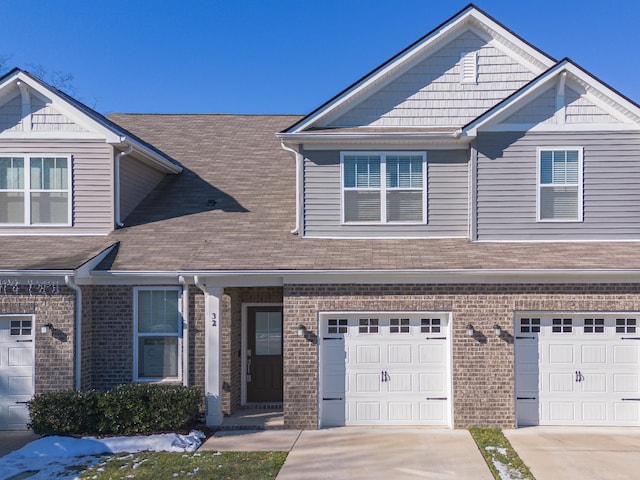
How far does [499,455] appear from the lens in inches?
356

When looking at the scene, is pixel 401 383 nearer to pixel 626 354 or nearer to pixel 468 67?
pixel 626 354

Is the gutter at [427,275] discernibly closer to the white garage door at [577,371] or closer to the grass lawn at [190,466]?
the white garage door at [577,371]

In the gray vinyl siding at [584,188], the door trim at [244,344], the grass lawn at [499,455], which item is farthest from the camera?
the door trim at [244,344]

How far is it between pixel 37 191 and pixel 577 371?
461 inches

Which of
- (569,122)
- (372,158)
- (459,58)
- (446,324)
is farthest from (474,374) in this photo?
(459,58)

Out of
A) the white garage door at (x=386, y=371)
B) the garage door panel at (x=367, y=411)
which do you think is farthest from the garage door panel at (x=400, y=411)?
the garage door panel at (x=367, y=411)

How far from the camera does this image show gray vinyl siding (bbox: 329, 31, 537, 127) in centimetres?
1241

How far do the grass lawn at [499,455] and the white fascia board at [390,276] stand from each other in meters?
2.72

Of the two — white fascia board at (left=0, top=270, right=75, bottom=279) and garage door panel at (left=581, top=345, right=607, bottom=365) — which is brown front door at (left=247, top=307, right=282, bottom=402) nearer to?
white fascia board at (left=0, top=270, right=75, bottom=279)

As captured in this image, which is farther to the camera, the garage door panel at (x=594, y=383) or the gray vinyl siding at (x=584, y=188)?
the gray vinyl siding at (x=584, y=188)

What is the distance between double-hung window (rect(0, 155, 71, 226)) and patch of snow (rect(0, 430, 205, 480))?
16.0 feet

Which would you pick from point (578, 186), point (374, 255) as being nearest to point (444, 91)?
point (578, 186)

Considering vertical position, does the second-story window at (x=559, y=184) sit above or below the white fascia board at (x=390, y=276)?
above

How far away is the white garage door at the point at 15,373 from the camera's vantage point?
422 inches
